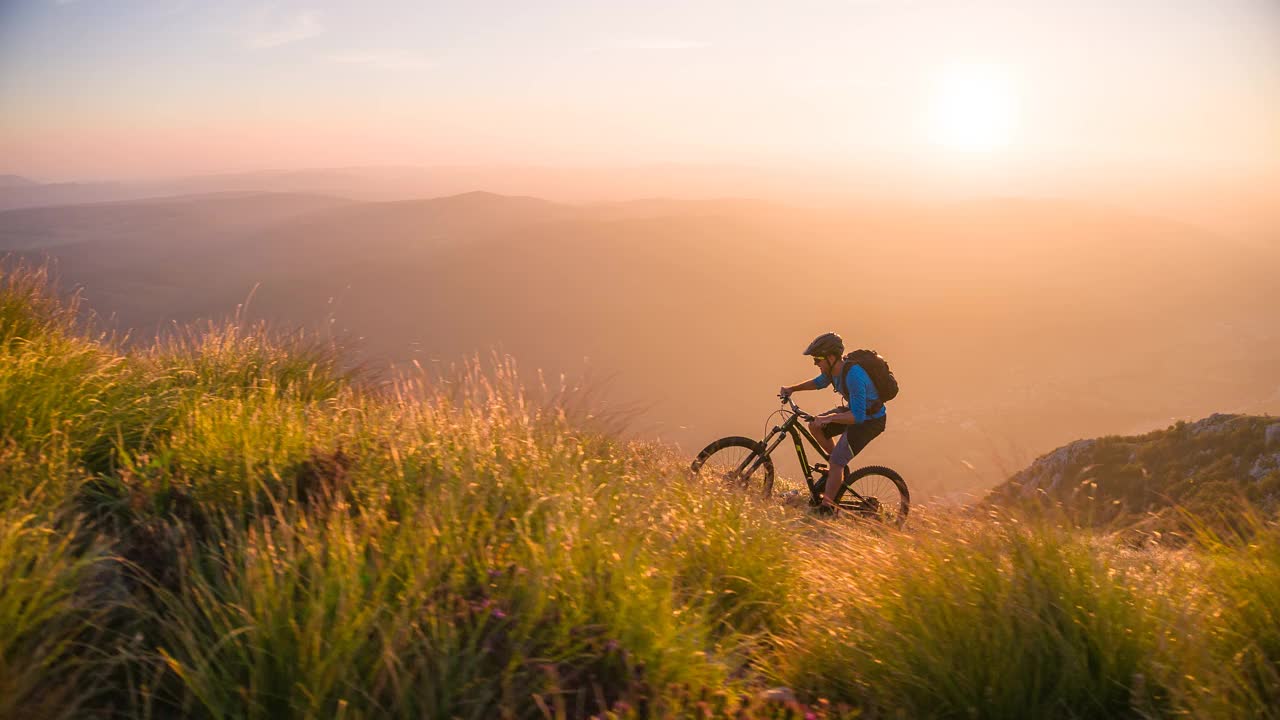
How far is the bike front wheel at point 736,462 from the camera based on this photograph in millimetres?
7215

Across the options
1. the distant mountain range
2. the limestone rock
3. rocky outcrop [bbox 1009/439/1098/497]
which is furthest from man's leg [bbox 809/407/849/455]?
the distant mountain range

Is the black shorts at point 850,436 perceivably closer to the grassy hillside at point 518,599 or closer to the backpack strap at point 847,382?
the backpack strap at point 847,382

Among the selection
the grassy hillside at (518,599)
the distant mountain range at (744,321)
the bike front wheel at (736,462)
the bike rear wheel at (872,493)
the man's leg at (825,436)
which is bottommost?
the distant mountain range at (744,321)

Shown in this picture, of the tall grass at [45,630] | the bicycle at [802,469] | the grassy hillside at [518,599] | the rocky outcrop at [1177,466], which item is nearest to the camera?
the tall grass at [45,630]

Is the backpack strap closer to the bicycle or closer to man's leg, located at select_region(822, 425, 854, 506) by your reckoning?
man's leg, located at select_region(822, 425, 854, 506)

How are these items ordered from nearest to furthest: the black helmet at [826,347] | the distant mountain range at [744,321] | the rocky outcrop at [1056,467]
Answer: the black helmet at [826,347]
the rocky outcrop at [1056,467]
the distant mountain range at [744,321]

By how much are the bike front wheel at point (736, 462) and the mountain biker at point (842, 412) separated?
60cm

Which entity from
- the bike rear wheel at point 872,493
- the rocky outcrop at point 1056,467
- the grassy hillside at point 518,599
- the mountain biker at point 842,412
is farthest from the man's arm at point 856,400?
the rocky outcrop at point 1056,467

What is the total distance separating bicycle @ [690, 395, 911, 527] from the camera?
737cm

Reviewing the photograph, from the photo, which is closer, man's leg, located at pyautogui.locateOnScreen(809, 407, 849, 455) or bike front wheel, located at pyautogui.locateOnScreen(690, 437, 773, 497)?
bike front wheel, located at pyautogui.locateOnScreen(690, 437, 773, 497)

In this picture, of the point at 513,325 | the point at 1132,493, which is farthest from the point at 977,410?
the point at 1132,493

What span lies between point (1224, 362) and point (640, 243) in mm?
133069

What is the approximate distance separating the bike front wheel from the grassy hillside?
2588 millimetres

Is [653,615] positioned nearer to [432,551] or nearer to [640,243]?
[432,551]
